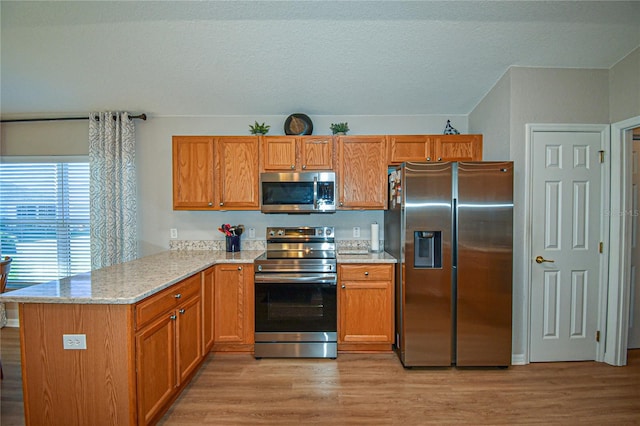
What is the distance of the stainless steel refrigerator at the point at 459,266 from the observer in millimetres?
2459

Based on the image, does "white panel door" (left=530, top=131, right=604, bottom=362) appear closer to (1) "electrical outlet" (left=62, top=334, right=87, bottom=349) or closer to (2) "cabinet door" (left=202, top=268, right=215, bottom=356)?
(2) "cabinet door" (left=202, top=268, right=215, bottom=356)

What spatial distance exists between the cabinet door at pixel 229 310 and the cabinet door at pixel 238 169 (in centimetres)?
79

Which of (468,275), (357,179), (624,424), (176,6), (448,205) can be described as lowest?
(624,424)

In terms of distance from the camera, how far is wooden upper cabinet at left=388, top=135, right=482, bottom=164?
9.98 ft

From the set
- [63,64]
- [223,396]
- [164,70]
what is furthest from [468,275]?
[63,64]

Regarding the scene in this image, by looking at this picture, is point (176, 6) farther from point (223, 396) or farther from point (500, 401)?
point (500, 401)

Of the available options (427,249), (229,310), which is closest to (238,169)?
(229,310)

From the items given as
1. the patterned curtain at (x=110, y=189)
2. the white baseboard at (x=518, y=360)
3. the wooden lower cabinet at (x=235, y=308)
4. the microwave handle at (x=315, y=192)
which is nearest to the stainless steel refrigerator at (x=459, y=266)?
the white baseboard at (x=518, y=360)

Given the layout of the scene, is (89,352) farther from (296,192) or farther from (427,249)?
(427,249)

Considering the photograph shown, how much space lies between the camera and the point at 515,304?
2.59 m

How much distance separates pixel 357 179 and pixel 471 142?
1320 millimetres

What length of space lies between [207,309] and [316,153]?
1.91 m

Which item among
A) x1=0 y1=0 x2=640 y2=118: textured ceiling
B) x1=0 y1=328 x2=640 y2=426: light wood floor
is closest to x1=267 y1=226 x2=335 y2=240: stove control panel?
x1=0 y1=328 x2=640 y2=426: light wood floor

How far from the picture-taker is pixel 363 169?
3.04m
